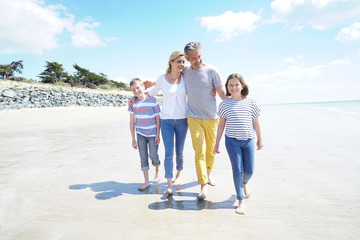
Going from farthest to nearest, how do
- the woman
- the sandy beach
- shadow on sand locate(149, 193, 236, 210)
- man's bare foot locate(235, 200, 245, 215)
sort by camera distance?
the woman → shadow on sand locate(149, 193, 236, 210) → man's bare foot locate(235, 200, 245, 215) → the sandy beach

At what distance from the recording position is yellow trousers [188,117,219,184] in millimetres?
2916

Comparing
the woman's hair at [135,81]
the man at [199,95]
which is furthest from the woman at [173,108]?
the woman's hair at [135,81]

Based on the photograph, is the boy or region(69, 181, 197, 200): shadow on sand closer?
region(69, 181, 197, 200): shadow on sand

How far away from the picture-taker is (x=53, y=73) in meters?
33.2

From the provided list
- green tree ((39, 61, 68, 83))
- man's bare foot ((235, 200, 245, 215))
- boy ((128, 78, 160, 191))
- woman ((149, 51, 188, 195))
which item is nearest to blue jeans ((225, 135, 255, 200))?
man's bare foot ((235, 200, 245, 215))

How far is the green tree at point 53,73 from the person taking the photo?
31987 millimetres

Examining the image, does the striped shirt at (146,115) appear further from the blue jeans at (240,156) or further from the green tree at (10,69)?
the green tree at (10,69)

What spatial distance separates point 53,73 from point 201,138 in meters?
36.9

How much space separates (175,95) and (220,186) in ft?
4.98

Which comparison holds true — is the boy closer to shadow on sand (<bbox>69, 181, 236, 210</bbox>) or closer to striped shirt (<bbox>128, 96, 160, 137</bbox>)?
striped shirt (<bbox>128, 96, 160, 137</bbox>)

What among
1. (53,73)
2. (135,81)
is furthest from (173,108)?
(53,73)

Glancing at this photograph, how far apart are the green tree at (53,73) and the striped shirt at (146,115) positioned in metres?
34.5

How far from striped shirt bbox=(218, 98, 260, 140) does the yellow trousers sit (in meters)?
0.44

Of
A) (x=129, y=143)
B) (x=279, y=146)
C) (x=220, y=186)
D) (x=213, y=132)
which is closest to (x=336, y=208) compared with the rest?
(x=220, y=186)
